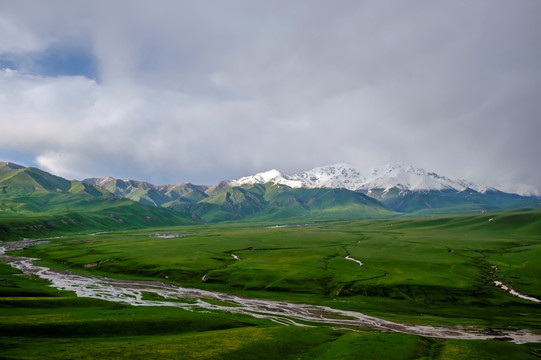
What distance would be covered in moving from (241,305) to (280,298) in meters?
15.7

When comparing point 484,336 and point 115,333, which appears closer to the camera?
point 115,333

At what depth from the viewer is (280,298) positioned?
105 metres

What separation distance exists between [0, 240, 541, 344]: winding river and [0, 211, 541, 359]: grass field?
6596mm

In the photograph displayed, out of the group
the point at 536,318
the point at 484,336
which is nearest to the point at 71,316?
the point at 484,336

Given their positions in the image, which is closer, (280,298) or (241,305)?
(241,305)

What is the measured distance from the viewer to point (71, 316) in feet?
206

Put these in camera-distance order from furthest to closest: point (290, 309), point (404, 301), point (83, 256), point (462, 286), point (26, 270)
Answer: point (83, 256)
point (26, 270)
point (462, 286)
point (404, 301)
point (290, 309)

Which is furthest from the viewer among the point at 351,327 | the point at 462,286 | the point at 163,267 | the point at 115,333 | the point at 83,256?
the point at 83,256

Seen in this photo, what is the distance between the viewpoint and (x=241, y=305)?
93.5 m

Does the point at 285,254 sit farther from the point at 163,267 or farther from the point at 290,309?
the point at 290,309

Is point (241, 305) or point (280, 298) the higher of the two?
point (241, 305)

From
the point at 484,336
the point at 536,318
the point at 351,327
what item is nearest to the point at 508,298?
the point at 536,318

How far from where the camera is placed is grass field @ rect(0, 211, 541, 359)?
5206 centimetres

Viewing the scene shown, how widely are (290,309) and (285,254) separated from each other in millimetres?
93270
